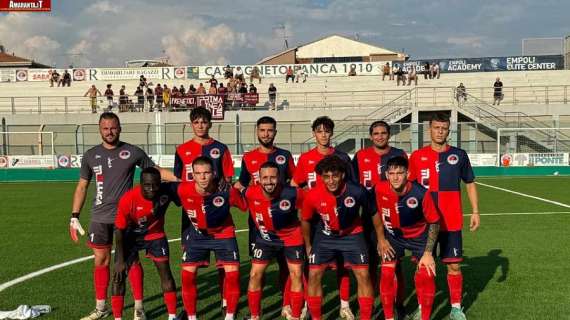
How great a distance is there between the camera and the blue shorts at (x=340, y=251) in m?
5.17

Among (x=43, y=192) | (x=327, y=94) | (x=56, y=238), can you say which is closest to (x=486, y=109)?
(x=327, y=94)

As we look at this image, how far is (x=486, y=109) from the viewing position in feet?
107

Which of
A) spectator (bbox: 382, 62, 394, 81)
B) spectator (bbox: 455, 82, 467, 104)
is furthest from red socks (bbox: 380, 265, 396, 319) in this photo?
spectator (bbox: 382, 62, 394, 81)

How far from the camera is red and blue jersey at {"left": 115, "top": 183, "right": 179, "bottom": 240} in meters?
5.42

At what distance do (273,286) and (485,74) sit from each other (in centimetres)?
3571

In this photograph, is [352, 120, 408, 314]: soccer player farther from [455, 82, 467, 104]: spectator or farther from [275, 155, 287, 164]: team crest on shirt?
[455, 82, 467, 104]: spectator

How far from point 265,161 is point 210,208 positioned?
1118 millimetres

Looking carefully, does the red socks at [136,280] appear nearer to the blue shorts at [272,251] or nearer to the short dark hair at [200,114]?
the blue shorts at [272,251]

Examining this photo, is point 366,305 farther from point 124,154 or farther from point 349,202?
point 124,154

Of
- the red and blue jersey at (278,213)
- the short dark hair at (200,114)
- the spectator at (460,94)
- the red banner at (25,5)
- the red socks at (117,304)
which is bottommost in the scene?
the red socks at (117,304)

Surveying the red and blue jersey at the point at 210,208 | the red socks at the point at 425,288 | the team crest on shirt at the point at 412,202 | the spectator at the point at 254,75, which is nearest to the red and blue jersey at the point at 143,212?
the red and blue jersey at the point at 210,208

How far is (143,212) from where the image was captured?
547cm

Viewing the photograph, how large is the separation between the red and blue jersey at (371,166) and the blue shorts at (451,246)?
0.96 metres

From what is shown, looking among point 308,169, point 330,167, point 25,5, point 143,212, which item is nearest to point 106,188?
point 143,212
